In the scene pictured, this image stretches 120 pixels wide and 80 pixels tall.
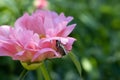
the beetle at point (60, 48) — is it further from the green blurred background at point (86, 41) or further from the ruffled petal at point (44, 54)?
the green blurred background at point (86, 41)

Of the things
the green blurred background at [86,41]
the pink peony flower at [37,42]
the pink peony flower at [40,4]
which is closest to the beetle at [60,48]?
the pink peony flower at [37,42]

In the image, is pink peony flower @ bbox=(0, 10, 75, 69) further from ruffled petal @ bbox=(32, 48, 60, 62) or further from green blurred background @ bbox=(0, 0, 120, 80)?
green blurred background @ bbox=(0, 0, 120, 80)

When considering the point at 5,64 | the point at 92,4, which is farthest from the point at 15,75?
the point at 92,4

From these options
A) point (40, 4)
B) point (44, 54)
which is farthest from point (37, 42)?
point (40, 4)

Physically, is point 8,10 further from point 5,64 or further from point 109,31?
point 109,31

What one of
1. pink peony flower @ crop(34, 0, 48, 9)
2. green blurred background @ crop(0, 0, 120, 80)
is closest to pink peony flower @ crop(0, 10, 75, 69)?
green blurred background @ crop(0, 0, 120, 80)

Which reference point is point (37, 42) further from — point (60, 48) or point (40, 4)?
point (40, 4)

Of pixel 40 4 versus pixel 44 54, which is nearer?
pixel 44 54
